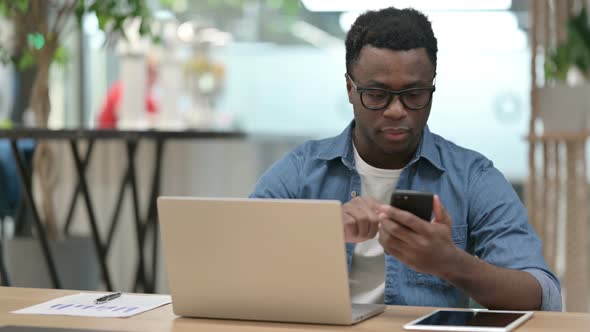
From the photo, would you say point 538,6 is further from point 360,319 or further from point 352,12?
point 360,319

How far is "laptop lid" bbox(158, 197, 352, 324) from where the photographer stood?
1482 mm

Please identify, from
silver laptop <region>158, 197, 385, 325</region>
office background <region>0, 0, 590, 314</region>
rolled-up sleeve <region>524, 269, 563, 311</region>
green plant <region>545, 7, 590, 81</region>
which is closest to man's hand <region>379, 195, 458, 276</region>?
silver laptop <region>158, 197, 385, 325</region>

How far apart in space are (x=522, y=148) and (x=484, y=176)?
311 cm

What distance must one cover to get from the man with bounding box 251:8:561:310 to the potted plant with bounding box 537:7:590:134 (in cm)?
179

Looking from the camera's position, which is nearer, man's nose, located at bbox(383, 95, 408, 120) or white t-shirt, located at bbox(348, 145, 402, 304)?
man's nose, located at bbox(383, 95, 408, 120)

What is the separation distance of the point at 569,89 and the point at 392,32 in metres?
1.99

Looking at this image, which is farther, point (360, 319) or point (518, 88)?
point (518, 88)

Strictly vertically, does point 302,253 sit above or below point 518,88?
below

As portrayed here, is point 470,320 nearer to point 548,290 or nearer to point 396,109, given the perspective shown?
point 548,290

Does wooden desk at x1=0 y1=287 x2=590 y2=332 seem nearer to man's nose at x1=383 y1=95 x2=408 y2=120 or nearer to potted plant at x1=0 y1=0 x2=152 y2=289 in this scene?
man's nose at x1=383 y1=95 x2=408 y2=120

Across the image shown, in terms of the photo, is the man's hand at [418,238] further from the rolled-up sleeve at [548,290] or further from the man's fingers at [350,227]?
the rolled-up sleeve at [548,290]

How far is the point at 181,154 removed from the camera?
5242 millimetres

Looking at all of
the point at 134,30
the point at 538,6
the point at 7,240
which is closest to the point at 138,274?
the point at 7,240

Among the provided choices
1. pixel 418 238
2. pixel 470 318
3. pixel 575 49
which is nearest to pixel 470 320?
pixel 470 318
